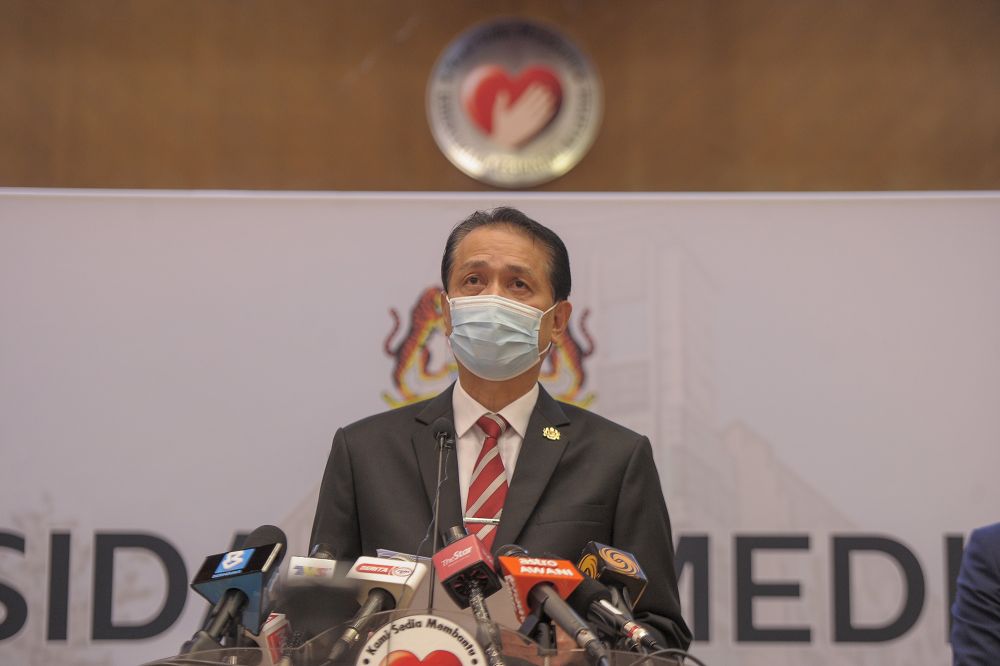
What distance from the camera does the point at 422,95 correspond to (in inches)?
166

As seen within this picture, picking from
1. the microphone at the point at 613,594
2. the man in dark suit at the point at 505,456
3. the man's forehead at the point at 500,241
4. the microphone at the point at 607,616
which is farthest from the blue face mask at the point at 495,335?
the microphone at the point at 607,616

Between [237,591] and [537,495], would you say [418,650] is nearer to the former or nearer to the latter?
[237,591]

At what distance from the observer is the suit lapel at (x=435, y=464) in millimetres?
2105

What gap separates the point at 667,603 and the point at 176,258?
2431mm

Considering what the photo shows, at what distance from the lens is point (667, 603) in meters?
2.12

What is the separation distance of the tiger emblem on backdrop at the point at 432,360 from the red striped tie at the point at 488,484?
148cm

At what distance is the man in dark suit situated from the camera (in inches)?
83.7

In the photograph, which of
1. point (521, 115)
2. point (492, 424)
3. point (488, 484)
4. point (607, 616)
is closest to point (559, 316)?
point (492, 424)

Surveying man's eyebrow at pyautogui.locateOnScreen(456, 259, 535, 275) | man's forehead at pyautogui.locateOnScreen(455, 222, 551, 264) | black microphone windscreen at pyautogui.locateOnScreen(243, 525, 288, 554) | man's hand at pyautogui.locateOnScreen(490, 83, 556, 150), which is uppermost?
man's hand at pyautogui.locateOnScreen(490, 83, 556, 150)

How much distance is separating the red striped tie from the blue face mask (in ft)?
0.35

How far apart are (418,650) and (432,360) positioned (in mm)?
2435

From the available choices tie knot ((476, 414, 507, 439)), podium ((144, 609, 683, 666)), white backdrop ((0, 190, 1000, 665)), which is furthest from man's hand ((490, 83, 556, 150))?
podium ((144, 609, 683, 666))

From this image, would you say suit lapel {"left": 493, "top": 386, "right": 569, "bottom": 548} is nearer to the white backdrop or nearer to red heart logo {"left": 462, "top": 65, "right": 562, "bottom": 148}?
the white backdrop

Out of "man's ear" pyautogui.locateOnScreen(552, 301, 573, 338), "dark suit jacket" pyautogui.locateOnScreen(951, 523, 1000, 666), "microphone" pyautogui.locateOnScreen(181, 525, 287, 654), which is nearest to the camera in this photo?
"microphone" pyautogui.locateOnScreen(181, 525, 287, 654)
